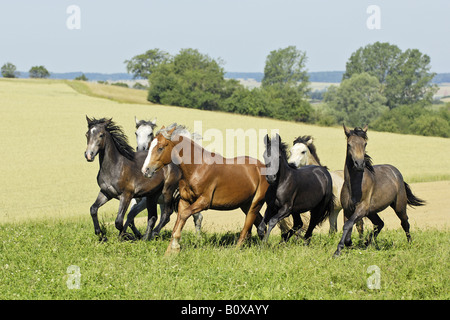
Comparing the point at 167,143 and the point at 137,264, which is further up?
the point at 167,143

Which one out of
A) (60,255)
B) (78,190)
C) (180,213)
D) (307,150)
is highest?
(307,150)

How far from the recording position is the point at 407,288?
701 centimetres

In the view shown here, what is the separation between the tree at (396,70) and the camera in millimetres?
94500

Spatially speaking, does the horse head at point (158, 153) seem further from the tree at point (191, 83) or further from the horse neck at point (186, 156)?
the tree at point (191, 83)

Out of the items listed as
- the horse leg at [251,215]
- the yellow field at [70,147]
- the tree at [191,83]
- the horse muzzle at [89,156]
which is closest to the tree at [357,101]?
the tree at [191,83]

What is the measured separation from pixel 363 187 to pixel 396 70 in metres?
93.4

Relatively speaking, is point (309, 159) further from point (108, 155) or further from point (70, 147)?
point (70, 147)

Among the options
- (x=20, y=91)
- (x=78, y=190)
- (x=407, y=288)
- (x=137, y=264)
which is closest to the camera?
(x=407, y=288)

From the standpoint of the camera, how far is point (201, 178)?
9.04 meters

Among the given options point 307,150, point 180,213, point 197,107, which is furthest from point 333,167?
point 197,107

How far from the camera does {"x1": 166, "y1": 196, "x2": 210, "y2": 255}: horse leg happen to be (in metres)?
8.77

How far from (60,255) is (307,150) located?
5.82 m

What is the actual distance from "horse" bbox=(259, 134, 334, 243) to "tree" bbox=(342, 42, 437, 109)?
8828 cm
